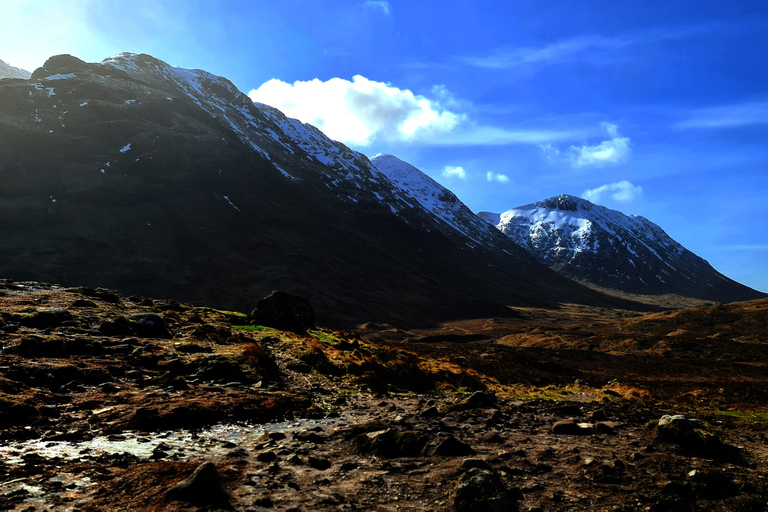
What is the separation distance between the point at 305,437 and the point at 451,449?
320cm

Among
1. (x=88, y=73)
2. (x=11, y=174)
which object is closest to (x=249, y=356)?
(x=11, y=174)

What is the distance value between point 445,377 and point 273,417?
10.9 meters

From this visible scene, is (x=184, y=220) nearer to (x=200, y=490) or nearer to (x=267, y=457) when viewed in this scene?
(x=267, y=457)

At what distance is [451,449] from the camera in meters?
7.69

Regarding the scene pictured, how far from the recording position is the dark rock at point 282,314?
30.0m

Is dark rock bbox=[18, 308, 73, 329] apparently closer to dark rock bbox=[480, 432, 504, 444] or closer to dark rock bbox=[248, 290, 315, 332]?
dark rock bbox=[248, 290, 315, 332]

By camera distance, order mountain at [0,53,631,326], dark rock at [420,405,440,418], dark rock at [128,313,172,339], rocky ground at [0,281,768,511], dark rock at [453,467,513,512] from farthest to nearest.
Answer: mountain at [0,53,631,326] < dark rock at [128,313,172,339] < dark rock at [420,405,440,418] < rocky ground at [0,281,768,511] < dark rock at [453,467,513,512]

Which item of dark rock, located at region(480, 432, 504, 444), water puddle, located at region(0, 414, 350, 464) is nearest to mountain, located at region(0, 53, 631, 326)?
water puddle, located at region(0, 414, 350, 464)

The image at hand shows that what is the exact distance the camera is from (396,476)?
22.3 ft

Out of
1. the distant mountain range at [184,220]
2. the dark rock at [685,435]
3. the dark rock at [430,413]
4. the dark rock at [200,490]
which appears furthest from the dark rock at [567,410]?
the distant mountain range at [184,220]

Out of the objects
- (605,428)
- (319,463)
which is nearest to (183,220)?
(319,463)

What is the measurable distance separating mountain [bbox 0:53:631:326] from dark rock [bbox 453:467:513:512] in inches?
3409

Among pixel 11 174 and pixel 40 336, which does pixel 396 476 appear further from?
pixel 11 174

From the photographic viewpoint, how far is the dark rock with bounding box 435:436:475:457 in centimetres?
764
